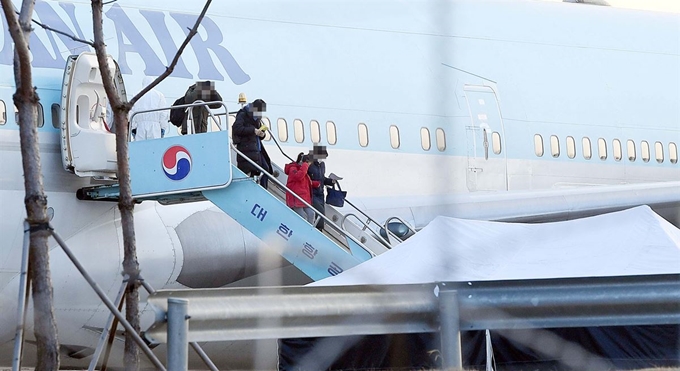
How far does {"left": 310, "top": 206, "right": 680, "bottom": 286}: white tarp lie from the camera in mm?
8469

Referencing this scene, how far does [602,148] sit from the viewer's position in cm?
1586

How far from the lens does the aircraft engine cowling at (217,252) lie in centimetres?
1181

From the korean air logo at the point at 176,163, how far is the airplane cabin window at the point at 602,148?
6879 mm

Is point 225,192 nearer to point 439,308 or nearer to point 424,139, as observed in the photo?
point 424,139

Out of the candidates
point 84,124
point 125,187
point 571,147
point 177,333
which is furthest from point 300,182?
point 177,333

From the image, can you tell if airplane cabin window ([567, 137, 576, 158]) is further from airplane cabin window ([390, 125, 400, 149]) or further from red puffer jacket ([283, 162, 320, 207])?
red puffer jacket ([283, 162, 320, 207])

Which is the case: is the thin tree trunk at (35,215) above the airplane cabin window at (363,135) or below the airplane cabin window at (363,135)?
below

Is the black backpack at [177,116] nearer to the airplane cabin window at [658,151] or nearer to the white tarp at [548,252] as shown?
the white tarp at [548,252]

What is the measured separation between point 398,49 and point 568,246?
5749mm

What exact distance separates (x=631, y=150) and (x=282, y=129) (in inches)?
215

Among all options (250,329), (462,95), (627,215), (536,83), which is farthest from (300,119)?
(250,329)

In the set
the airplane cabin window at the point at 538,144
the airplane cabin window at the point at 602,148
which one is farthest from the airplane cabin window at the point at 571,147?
the airplane cabin window at the point at 538,144

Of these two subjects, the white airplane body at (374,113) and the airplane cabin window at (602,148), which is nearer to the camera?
the white airplane body at (374,113)

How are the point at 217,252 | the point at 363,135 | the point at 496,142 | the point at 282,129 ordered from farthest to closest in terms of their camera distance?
the point at 496,142 → the point at 363,135 → the point at 282,129 → the point at 217,252
